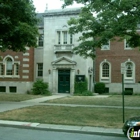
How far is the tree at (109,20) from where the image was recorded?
14.1 meters

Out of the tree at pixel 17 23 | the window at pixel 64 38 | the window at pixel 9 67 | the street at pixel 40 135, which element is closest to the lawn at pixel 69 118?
the street at pixel 40 135

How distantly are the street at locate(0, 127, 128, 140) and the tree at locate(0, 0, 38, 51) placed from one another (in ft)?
27.4

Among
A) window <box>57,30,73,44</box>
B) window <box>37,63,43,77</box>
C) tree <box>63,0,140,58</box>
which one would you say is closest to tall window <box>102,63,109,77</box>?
window <box>57,30,73,44</box>

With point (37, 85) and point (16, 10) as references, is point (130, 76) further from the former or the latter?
point (16, 10)

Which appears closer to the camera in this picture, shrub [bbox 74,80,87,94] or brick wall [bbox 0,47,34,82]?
shrub [bbox 74,80,87,94]

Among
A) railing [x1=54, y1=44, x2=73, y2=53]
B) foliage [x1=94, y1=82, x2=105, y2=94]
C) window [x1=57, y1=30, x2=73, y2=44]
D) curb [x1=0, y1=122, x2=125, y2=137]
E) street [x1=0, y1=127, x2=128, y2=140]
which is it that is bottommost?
street [x1=0, y1=127, x2=128, y2=140]

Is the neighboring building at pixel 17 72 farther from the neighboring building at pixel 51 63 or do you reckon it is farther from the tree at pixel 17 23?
the tree at pixel 17 23

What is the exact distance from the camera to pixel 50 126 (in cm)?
1068

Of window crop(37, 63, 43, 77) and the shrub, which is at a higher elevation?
window crop(37, 63, 43, 77)

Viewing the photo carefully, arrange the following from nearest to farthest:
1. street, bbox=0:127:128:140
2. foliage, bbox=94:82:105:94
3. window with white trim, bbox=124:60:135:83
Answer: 1. street, bbox=0:127:128:140
2. foliage, bbox=94:82:105:94
3. window with white trim, bbox=124:60:135:83

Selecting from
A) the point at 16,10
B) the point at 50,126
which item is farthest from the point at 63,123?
the point at 16,10

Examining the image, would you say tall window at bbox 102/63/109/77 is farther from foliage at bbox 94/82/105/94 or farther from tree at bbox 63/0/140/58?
tree at bbox 63/0/140/58

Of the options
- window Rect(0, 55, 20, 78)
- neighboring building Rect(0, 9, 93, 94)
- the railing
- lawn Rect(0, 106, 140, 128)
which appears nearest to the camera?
lawn Rect(0, 106, 140, 128)

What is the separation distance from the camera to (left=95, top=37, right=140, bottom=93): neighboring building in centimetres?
3120
